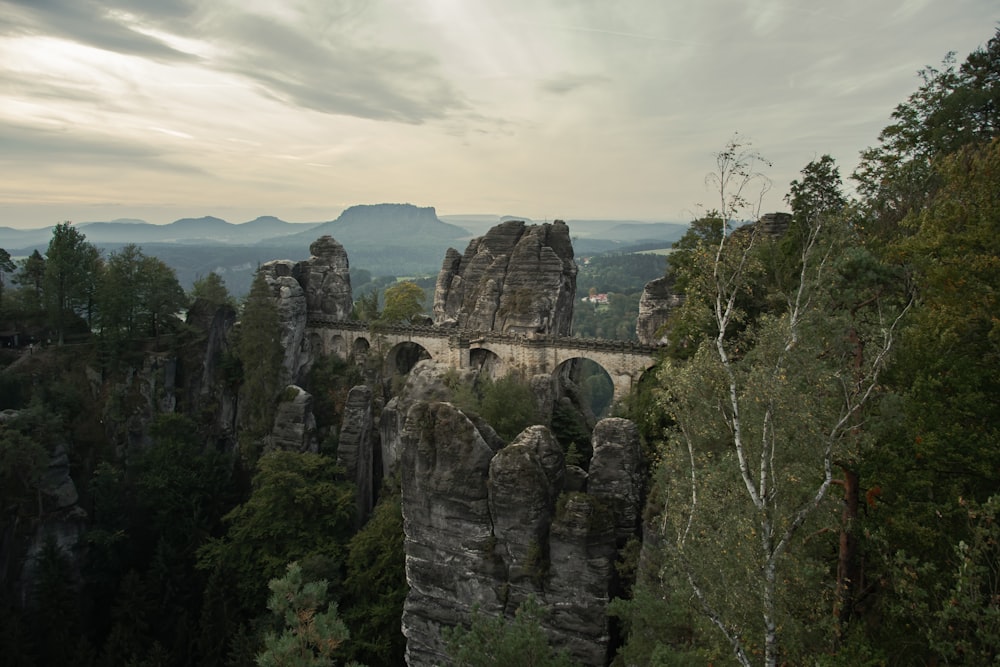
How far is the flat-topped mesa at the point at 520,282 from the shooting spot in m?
40.1

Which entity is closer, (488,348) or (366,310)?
(488,348)

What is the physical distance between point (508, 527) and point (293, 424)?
791 inches

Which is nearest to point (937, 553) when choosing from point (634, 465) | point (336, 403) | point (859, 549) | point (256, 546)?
point (859, 549)

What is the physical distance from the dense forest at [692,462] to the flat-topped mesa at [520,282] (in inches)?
390

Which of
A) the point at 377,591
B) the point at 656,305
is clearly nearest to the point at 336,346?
the point at 656,305

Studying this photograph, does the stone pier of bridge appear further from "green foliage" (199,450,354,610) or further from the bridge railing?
"green foliage" (199,450,354,610)

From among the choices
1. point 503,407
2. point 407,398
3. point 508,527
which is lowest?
point 508,527

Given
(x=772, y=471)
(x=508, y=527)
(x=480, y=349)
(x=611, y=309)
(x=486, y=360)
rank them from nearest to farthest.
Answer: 1. (x=772, y=471)
2. (x=508, y=527)
3. (x=480, y=349)
4. (x=486, y=360)
5. (x=611, y=309)

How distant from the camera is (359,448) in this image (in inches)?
1207

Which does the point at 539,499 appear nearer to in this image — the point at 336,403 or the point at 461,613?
the point at 461,613

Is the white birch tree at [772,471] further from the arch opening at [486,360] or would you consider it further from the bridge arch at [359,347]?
the bridge arch at [359,347]

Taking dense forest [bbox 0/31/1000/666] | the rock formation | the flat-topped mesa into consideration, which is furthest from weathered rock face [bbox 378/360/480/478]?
the rock formation

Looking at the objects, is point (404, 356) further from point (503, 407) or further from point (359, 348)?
point (503, 407)

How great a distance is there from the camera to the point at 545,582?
Result: 51.5 feet
